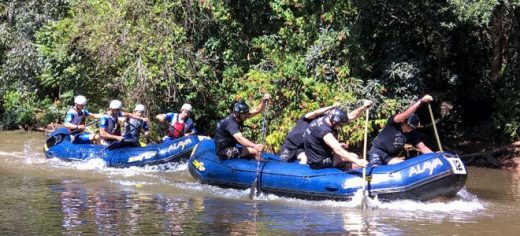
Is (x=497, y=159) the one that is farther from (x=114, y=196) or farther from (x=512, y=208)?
(x=114, y=196)

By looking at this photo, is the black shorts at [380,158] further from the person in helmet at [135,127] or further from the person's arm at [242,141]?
the person in helmet at [135,127]

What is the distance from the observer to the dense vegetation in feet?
48.1

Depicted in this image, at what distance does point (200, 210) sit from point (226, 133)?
2.19 metres

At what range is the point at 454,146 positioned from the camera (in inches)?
669

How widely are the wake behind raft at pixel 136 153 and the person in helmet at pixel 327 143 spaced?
368 centimetres

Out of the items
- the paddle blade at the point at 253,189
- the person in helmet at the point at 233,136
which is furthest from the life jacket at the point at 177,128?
the paddle blade at the point at 253,189

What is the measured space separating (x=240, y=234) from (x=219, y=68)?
36.9ft

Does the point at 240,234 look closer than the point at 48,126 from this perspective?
Yes

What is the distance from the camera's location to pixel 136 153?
43.3ft

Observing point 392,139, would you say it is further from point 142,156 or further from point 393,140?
point 142,156

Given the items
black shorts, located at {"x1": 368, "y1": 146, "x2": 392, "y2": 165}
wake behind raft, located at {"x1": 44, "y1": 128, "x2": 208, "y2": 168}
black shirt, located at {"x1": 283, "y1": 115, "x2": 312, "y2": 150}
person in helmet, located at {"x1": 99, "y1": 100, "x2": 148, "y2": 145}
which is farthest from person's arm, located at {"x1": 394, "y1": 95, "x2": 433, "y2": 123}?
person in helmet, located at {"x1": 99, "y1": 100, "x2": 148, "y2": 145}

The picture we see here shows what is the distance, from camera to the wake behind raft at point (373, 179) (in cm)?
917

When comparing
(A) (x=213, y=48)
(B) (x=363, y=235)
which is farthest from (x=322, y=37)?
(B) (x=363, y=235)

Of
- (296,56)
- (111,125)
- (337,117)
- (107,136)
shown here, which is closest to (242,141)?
(337,117)
